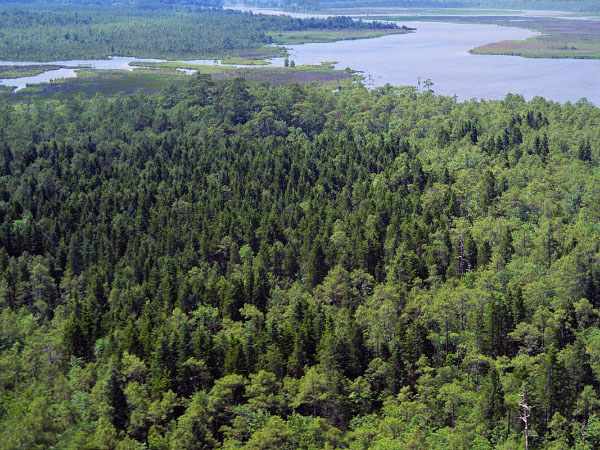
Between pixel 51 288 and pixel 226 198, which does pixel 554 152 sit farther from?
pixel 51 288

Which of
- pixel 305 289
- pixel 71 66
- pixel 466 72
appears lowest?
pixel 305 289

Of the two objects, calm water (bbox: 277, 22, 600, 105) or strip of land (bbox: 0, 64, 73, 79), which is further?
strip of land (bbox: 0, 64, 73, 79)

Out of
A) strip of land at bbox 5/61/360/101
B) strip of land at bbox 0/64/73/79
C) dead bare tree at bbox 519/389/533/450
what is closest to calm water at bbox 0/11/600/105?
strip of land at bbox 0/64/73/79

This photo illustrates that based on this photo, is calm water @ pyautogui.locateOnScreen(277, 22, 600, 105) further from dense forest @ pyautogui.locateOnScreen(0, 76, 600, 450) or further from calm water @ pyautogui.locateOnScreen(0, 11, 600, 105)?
dense forest @ pyautogui.locateOnScreen(0, 76, 600, 450)

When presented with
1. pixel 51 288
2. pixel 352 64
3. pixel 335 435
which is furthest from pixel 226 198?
pixel 352 64

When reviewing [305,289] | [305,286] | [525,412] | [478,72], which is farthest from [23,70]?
[525,412]

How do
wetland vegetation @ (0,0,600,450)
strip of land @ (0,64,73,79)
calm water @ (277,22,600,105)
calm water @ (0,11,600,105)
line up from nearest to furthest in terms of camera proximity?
wetland vegetation @ (0,0,600,450) < calm water @ (277,22,600,105) < calm water @ (0,11,600,105) < strip of land @ (0,64,73,79)

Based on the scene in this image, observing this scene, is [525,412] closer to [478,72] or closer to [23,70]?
[478,72]

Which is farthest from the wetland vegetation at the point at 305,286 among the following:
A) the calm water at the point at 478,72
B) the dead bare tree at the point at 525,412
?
the calm water at the point at 478,72
